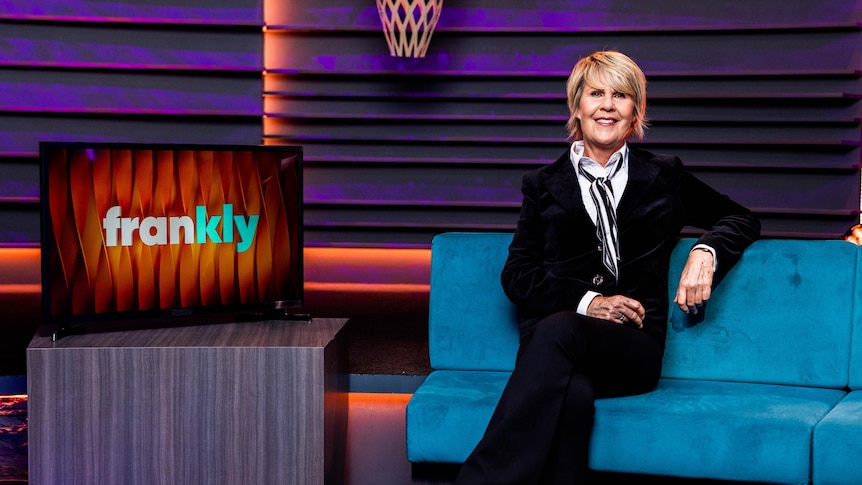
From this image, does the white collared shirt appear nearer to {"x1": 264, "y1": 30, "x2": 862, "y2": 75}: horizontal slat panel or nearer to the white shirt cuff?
the white shirt cuff

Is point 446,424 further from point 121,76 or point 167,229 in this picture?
point 121,76

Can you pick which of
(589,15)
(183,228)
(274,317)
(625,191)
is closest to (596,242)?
(625,191)

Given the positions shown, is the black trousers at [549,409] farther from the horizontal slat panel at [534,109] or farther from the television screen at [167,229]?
the horizontal slat panel at [534,109]

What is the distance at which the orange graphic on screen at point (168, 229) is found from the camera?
2.34 metres

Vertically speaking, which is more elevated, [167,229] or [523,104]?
[523,104]

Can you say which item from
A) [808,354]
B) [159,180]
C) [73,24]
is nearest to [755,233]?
[808,354]

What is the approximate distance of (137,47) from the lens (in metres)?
5.34

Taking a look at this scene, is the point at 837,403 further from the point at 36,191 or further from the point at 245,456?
the point at 36,191

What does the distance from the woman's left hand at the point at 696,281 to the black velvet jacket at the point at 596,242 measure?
0.06 metres

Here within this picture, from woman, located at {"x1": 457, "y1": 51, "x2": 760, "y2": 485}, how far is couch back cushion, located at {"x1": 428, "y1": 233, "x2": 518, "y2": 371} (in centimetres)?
15

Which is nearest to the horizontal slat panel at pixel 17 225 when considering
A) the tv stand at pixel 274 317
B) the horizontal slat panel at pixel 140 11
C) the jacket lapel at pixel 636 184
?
the horizontal slat panel at pixel 140 11

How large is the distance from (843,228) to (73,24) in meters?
4.60

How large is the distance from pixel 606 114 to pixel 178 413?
1277mm

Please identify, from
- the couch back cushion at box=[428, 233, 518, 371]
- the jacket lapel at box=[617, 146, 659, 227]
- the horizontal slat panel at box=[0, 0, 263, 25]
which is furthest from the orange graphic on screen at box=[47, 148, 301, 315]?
the horizontal slat panel at box=[0, 0, 263, 25]
